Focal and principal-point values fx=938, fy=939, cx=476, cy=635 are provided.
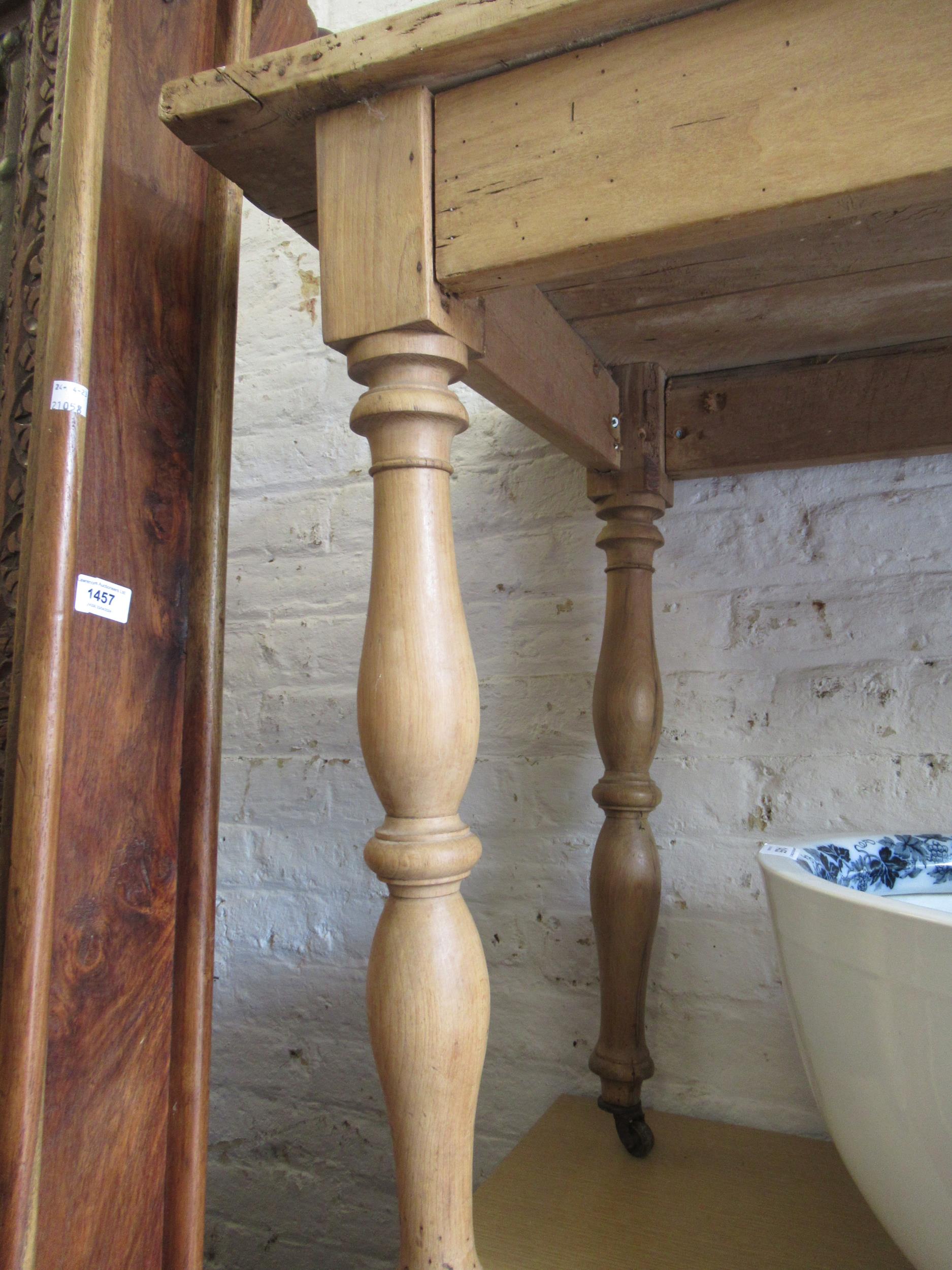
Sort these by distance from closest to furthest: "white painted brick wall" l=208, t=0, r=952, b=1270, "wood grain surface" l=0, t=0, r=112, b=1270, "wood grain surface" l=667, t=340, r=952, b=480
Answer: "wood grain surface" l=0, t=0, r=112, b=1270 → "wood grain surface" l=667, t=340, r=952, b=480 → "white painted brick wall" l=208, t=0, r=952, b=1270

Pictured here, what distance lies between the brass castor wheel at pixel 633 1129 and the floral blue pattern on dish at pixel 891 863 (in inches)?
12.6

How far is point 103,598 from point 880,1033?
0.57 metres

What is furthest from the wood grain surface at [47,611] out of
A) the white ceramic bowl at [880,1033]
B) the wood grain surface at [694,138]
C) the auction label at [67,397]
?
the white ceramic bowl at [880,1033]

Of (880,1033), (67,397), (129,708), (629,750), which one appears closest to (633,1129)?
(629,750)

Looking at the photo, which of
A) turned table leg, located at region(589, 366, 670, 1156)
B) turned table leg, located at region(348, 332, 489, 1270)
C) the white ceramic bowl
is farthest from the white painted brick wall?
turned table leg, located at region(348, 332, 489, 1270)

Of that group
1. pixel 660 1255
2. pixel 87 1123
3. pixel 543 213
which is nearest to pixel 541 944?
pixel 660 1255

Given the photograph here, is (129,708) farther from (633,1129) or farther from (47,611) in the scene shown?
(633,1129)

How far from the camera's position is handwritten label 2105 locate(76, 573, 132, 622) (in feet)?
2.19

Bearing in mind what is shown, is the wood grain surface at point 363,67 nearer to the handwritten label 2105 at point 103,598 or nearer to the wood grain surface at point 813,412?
the handwritten label 2105 at point 103,598

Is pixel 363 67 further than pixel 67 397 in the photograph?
No

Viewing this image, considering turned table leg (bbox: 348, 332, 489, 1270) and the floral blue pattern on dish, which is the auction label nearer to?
turned table leg (bbox: 348, 332, 489, 1270)

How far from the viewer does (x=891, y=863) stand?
72 centimetres

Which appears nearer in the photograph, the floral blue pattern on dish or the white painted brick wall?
the floral blue pattern on dish

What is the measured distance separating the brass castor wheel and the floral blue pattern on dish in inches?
12.6
